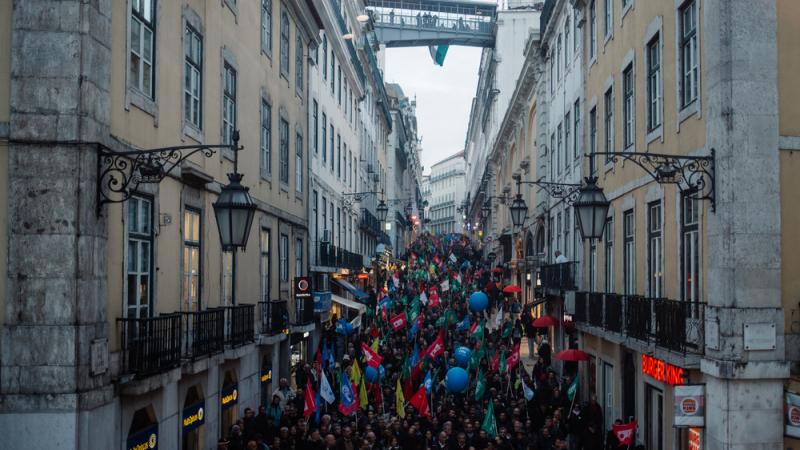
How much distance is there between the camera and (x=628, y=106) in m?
20.3

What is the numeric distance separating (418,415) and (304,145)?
1227 centimetres

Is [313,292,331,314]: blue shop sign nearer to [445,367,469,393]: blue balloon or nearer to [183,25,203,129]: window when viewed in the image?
[445,367,469,393]: blue balloon

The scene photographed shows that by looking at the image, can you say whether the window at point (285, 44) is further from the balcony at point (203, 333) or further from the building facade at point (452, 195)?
the building facade at point (452, 195)

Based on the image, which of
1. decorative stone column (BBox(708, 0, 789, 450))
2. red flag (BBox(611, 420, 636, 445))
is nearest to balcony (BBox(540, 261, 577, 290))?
red flag (BBox(611, 420, 636, 445))

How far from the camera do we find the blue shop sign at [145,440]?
42.2ft

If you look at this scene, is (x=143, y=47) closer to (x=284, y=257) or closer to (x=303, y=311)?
(x=284, y=257)

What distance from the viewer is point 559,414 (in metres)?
18.9

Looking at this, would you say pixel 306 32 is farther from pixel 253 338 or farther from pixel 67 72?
pixel 67 72

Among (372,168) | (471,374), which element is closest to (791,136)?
(471,374)

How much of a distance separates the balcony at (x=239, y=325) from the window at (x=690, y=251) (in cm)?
883

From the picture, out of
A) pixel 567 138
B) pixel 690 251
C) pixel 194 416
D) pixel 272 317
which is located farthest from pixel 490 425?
pixel 567 138

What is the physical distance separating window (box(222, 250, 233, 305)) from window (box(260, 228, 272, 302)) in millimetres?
3109

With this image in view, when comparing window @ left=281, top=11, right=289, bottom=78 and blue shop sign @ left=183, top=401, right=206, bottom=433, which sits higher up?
window @ left=281, top=11, right=289, bottom=78

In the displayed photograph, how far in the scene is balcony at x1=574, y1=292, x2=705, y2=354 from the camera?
47.1 feet
